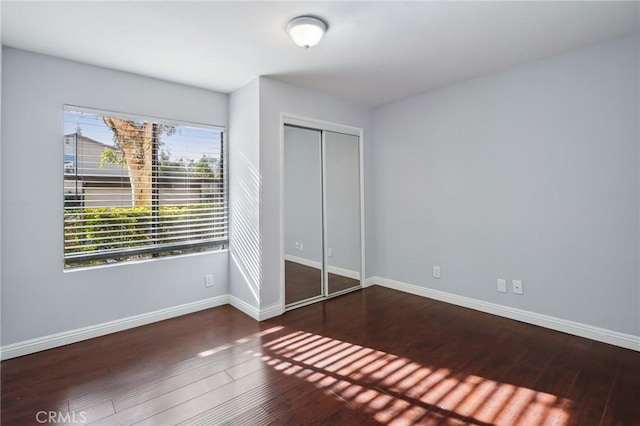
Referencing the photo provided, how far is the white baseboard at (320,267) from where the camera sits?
3647 mm

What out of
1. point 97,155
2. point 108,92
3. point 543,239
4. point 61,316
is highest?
point 108,92

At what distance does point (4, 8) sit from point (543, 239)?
453 centimetres

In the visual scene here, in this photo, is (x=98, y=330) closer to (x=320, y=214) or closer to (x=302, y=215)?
(x=302, y=215)

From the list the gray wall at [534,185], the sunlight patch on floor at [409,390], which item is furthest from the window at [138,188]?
the gray wall at [534,185]

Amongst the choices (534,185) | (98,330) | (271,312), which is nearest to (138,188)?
(98,330)

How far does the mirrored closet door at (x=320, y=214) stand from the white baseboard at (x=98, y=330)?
3.34 feet

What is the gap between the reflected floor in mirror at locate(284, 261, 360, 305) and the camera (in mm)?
3623

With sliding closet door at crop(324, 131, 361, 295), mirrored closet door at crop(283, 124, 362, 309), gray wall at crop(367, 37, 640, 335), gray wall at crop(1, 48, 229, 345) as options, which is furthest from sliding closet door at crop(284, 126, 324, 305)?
gray wall at crop(1, 48, 229, 345)

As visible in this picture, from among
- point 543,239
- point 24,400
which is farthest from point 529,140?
point 24,400

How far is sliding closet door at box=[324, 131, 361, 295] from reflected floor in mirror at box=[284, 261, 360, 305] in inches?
0.5

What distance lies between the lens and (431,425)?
5.82ft

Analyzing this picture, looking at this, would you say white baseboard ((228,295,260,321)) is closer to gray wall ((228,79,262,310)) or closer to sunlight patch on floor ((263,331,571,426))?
gray wall ((228,79,262,310))

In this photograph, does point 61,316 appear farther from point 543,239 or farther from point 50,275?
point 543,239

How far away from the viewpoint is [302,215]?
3746mm
